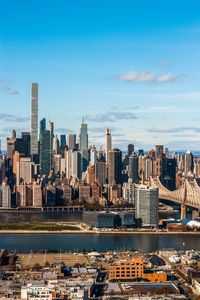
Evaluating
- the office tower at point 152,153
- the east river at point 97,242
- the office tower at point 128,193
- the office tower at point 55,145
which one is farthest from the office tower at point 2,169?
the east river at point 97,242

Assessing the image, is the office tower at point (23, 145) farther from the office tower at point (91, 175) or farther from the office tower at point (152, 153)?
the office tower at point (152, 153)

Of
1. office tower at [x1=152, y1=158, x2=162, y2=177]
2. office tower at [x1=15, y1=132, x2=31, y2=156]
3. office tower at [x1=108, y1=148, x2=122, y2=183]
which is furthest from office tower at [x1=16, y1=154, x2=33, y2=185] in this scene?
office tower at [x1=152, y1=158, x2=162, y2=177]

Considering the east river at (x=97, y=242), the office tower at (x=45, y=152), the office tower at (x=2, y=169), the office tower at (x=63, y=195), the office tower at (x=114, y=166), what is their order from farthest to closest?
the office tower at (x=45, y=152) → the office tower at (x=114, y=166) → the office tower at (x=2, y=169) → the office tower at (x=63, y=195) → the east river at (x=97, y=242)

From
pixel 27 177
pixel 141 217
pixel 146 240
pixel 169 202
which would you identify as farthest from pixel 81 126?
pixel 146 240

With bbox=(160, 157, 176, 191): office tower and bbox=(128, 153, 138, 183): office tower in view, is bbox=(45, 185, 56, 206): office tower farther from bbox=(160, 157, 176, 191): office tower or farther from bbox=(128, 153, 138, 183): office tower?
bbox=(160, 157, 176, 191): office tower

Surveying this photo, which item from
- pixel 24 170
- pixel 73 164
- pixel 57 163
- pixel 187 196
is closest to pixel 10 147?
pixel 57 163

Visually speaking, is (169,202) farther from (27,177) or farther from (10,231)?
(10,231)

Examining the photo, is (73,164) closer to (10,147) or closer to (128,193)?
(10,147)

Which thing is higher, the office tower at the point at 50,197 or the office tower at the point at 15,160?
the office tower at the point at 15,160
